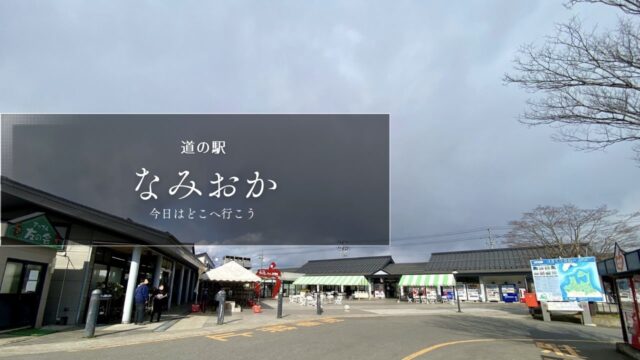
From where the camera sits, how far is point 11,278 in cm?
973

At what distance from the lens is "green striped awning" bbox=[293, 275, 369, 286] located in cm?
4500

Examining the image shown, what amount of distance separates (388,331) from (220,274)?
33.7 feet

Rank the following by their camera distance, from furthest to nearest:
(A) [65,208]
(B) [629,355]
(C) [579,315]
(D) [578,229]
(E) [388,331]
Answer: (D) [578,229] < (C) [579,315] < (E) [388,331] < (A) [65,208] < (B) [629,355]

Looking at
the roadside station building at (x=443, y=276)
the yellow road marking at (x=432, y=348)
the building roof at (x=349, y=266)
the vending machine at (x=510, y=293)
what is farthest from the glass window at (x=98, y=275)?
the building roof at (x=349, y=266)

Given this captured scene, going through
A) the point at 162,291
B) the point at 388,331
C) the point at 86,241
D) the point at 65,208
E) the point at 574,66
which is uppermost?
the point at 574,66

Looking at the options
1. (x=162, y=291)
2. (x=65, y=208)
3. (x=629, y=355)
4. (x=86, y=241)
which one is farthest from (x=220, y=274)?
(x=629, y=355)

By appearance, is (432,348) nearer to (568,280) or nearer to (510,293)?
(568,280)

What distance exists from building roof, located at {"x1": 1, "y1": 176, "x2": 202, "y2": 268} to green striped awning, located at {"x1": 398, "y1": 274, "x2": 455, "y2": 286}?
105 feet

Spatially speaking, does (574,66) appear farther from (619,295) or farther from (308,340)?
(308,340)

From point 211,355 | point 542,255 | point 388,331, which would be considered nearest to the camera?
point 211,355

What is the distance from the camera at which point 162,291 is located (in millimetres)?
13305

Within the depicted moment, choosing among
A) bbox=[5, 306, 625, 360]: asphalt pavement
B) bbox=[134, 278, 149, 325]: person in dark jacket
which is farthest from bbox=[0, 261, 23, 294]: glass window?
bbox=[5, 306, 625, 360]: asphalt pavement

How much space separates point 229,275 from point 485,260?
30.6m

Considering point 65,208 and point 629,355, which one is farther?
point 65,208
